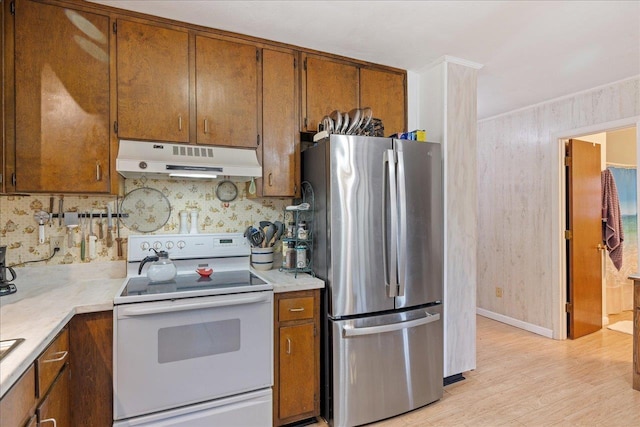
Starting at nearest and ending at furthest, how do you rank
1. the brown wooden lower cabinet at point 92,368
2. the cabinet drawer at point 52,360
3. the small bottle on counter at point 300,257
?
1. the cabinet drawer at point 52,360
2. the brown wooden lower cabinet at point 92,368
3. the small bottle on counter at point 300,257

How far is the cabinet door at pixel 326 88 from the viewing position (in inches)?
97.5

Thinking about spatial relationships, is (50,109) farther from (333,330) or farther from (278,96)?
(333,330)

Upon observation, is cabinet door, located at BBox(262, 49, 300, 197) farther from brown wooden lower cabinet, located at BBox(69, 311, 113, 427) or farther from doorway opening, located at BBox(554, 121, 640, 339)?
doorway opening, located at BBox(554, 121, 640, 339)

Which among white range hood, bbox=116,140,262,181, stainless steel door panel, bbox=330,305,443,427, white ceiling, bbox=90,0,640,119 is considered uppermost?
white ceiling, bbox=90,0,640,119

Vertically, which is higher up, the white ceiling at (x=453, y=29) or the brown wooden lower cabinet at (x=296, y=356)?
the white ceiling at (x=453, y=29)

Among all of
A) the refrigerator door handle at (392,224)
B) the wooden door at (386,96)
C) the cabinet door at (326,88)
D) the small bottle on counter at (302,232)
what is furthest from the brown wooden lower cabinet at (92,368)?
the wooden door at (386,96)

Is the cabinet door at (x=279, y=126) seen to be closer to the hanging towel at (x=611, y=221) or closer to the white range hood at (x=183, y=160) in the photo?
the white range hood at (x=183, y=160)

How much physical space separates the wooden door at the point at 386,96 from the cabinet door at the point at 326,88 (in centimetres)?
9

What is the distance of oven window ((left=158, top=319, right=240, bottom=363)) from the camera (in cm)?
181

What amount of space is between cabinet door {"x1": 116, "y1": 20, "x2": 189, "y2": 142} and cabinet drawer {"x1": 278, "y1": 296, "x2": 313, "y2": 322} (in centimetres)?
120

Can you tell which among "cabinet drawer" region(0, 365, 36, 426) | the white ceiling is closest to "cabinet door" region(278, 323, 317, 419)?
"cabinet drawer" region(0, 365, 36, 426)

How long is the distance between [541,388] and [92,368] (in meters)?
3.00

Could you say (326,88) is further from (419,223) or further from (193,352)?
(193,352)

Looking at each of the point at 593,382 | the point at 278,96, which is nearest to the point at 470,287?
the point at 593,382
